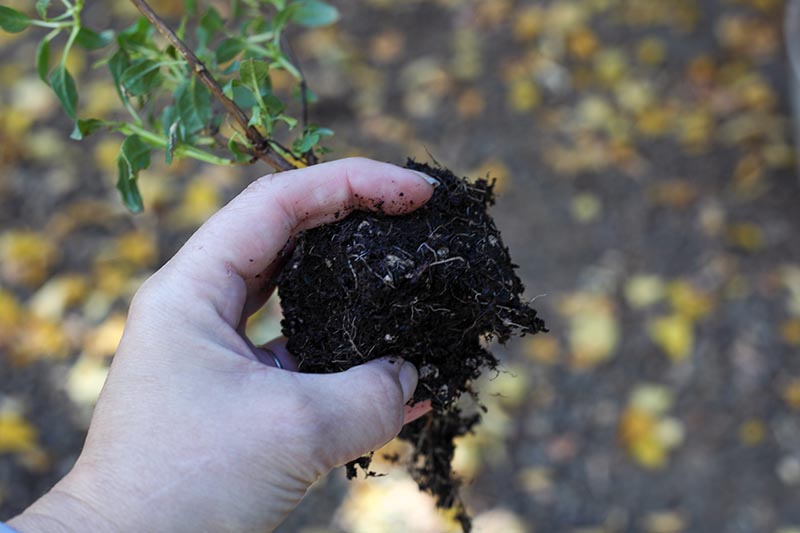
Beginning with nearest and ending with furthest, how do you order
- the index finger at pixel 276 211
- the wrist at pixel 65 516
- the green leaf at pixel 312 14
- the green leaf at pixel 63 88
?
the wrist at pixel 65 516 → the index finger at pixel 276 211 → the green leaf at pixel 63 88 → the green leaf at pixel 312 14

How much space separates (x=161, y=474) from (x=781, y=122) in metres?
3.06

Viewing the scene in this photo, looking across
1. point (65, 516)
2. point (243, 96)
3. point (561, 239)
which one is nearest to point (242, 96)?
point (243, 96)

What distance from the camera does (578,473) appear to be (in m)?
2.58

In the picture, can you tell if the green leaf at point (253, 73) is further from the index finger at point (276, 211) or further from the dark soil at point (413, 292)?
the dark soil at point (413, 292)

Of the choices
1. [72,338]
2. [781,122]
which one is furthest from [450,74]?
[72,338]

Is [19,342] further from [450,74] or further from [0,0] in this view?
[450,74]

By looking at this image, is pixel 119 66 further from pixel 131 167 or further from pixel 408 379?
pixel 408 379

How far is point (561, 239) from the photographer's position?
301 centimetres

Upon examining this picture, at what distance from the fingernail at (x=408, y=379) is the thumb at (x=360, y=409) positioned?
14 mm

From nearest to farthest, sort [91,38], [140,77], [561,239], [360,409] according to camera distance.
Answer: [360,409]
[140,77]
[91,38]
[561,239]

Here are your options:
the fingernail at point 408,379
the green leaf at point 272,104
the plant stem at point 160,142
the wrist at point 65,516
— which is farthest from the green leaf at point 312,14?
the wrist at point 65,516

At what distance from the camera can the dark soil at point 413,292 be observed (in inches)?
54.0

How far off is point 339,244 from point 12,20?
72cm

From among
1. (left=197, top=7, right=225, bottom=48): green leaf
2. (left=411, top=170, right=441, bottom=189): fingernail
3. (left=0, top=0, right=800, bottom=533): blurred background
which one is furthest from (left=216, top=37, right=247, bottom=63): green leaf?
(left=0, top=0, right=800, bottom=533): blurred background
